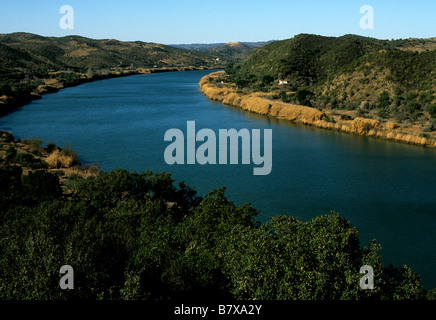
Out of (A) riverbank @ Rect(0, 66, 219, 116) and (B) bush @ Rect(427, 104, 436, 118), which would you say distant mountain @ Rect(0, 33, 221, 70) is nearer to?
(A) riverbank @ Rect(0, 66, 219, 116)

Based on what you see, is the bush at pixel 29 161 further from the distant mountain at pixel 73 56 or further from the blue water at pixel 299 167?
the distant mountain at pixel 73 56

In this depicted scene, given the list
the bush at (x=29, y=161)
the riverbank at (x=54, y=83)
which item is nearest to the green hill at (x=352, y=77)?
the bush at (x=29, y=161)

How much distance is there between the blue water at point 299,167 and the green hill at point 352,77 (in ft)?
33.9

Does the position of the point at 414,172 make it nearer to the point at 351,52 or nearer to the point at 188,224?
the point at 188,224

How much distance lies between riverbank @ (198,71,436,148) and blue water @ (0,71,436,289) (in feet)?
4.45

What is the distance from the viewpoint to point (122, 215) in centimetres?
1534

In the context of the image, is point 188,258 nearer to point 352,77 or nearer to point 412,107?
point 412,107

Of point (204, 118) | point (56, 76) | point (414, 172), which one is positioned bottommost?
point (414, 172)

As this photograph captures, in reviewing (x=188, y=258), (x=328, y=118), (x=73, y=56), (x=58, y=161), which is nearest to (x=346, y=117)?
(x=328, y=118)

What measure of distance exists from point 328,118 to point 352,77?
17.8 m

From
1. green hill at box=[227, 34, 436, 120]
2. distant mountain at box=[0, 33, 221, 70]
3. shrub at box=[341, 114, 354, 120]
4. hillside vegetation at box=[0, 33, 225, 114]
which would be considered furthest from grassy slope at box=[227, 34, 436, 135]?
distant mountain at box=[0, 33, 221, 70]
